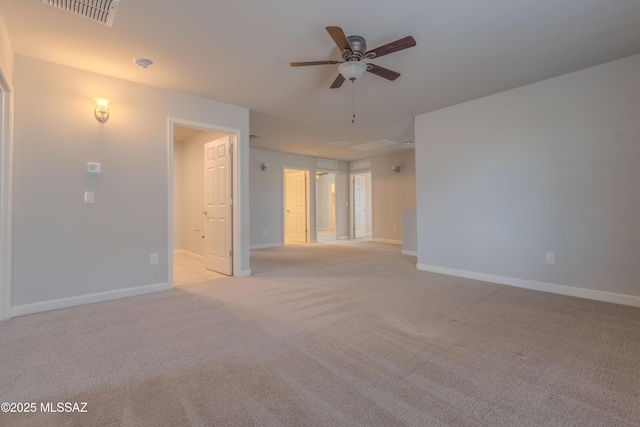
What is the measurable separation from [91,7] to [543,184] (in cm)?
465

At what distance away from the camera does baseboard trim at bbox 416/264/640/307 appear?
3.03 meters

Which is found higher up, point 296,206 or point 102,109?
point 102,109

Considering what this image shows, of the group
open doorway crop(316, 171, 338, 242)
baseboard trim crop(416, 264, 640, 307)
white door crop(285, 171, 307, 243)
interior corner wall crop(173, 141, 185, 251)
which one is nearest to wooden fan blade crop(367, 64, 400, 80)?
baseboard trim crop(416, 264, 640, 307)

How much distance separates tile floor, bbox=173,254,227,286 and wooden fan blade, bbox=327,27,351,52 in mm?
3388

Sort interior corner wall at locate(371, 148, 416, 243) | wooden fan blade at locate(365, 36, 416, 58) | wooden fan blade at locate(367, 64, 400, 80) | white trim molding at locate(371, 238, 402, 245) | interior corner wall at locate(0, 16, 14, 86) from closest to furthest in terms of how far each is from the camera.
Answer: wooden fan blade at locate(365, 36, 416, 58) < interior corner wall at locate(0, 16, 14, 86) < wooden fan blade at locate(367, 64, 400, 80) < interior corner wall at locate(371, 148, 416, 243) < white trim molding at locate(371, 238, 402, 245)

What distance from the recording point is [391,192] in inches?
325

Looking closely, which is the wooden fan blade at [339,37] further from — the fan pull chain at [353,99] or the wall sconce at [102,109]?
the wall sconce at [102,109]

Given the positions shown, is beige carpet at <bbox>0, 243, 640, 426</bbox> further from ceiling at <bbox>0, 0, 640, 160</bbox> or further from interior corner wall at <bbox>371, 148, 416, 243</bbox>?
interior corner wall at <bbox>371, 148, 416, 243</bbox>

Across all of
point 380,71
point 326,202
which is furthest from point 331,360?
point 326,202

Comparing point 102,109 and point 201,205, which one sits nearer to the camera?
point 102,109

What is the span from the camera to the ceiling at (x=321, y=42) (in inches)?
86.7

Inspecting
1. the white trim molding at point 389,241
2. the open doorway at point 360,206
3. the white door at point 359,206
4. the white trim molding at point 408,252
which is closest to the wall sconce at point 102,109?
the white trim molding at point 408,252

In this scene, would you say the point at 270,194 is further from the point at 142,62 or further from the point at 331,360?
A: the point at 331,360

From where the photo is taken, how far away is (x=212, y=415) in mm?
1460
